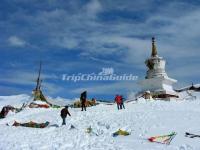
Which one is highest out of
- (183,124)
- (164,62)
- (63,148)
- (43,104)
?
(164,62)

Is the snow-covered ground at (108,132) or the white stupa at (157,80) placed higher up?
the white stupa at (157,80)

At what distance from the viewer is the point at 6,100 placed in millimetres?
72312

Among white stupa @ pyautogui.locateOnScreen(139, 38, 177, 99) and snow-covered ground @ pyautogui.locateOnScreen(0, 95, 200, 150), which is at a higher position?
white stupa @ pyautogui.locateOnScreen(139, 38, 177, 99)

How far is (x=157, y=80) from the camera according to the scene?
2094 inches

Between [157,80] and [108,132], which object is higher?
[157,80]

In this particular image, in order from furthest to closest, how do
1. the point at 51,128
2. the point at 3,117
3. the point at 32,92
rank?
the point at 32,92 < the point at 3,117 < the point at 51,128

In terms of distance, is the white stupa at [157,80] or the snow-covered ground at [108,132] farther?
A: the white stupa at [157,80]

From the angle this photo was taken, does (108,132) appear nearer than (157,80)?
Yes

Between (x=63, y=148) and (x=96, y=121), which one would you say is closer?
(x=63, y=148)

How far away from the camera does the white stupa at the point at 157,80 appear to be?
164 ft

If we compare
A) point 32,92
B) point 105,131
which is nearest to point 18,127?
point 105,131

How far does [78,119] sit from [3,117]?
12721 mm

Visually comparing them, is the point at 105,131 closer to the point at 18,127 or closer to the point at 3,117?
the point at 18,127

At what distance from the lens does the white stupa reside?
164 feet
